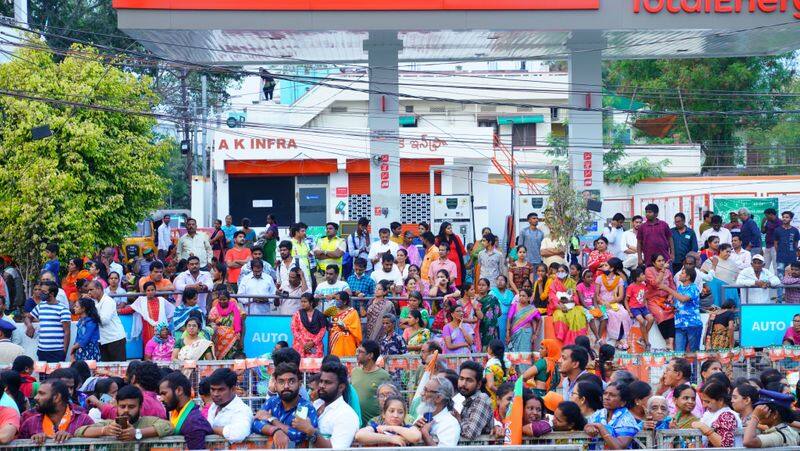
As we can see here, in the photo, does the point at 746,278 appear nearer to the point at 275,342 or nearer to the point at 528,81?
the point at 275,342

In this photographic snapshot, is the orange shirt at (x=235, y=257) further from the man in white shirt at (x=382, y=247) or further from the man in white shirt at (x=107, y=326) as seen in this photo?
the man in white shirt at (x=107, y=326)

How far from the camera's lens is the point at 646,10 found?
23.3m

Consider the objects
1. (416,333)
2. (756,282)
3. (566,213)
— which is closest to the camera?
(416,333)

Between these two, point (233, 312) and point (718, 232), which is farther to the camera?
point (718, 232)

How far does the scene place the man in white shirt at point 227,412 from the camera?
879 cm

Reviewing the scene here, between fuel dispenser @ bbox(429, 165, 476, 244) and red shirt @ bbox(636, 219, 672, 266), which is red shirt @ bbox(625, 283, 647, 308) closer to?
red shirt @ bbox(636, 219, 672, 266)

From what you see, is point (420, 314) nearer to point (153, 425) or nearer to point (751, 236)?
point (153, 425)

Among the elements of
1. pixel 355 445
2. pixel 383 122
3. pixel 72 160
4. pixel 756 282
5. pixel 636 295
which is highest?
pixel 383 122

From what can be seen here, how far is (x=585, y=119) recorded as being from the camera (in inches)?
987

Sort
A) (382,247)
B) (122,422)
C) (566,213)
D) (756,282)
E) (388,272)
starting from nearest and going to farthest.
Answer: (122,422) < (756,282) < (388,272) < (382,247) < (566,213)

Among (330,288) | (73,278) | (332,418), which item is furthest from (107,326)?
(332,418)

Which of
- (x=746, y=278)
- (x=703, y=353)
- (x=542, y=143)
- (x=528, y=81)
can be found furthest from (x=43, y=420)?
(x=542, y=143)

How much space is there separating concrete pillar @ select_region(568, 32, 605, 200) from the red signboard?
1.67m

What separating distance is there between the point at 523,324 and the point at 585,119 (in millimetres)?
9514
